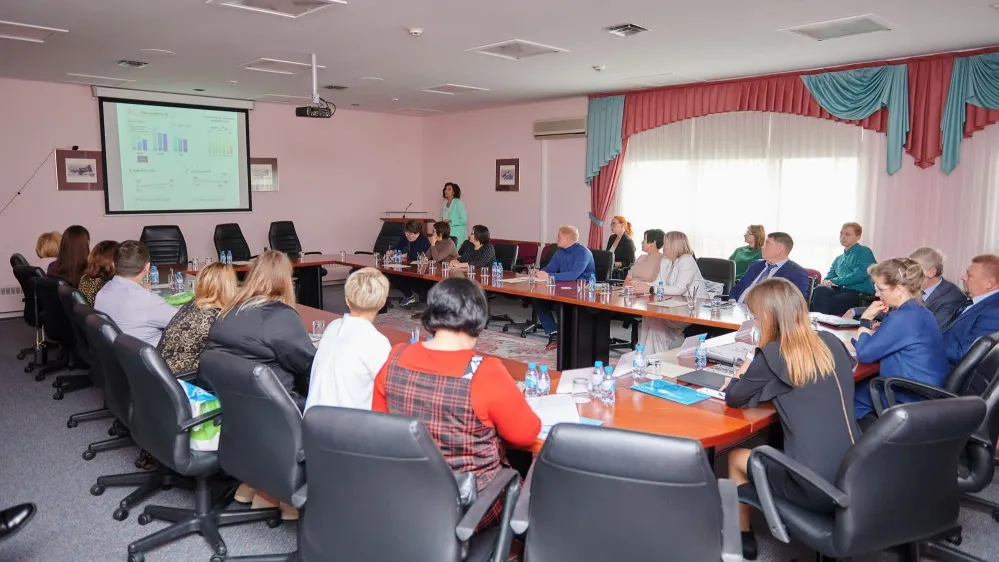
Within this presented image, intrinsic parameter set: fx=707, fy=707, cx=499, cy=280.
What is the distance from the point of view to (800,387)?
2.46 m

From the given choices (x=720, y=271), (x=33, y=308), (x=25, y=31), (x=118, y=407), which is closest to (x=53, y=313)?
(x=33, y=308)

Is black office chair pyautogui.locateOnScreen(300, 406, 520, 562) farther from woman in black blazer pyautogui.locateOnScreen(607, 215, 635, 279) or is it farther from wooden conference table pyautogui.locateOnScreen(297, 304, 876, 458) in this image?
woman in black blazer pyautogui.locateOnScreen(607, 215, 635, 279)

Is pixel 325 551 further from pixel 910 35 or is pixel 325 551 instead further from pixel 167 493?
pixel 910 35

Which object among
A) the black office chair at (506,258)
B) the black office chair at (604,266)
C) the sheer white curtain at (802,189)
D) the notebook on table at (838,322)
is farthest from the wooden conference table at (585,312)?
the sheer white curtain at (802,189)

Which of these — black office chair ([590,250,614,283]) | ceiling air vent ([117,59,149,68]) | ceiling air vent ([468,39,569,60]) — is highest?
ceiling air vent ([117,59,149,68])

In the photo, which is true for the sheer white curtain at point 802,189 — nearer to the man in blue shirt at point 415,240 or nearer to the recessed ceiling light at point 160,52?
the man in blue shirt at point 415,240

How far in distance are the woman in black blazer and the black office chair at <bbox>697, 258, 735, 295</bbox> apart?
1896 mm

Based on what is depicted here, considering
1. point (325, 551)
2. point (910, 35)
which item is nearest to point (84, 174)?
point (325, 551)

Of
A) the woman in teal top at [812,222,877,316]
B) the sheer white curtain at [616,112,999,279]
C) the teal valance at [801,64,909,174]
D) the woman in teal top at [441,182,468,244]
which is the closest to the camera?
the sheer white curtain at [616,112,999,279]

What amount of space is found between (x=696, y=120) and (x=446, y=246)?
11.0 ft

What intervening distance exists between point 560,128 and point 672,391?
23.6ft

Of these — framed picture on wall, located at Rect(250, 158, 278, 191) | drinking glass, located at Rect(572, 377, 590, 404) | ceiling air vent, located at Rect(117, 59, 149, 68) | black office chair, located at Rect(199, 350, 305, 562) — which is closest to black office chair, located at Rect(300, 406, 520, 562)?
black office chair, located at Rect(199, 350, 305, 562)

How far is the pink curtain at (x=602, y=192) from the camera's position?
9141mm

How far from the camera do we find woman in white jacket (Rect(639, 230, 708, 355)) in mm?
5598
